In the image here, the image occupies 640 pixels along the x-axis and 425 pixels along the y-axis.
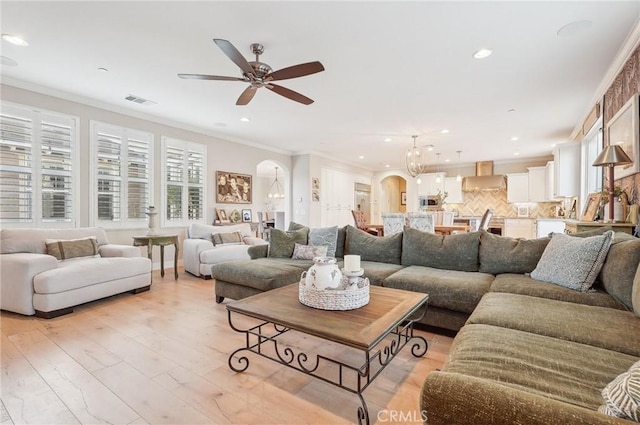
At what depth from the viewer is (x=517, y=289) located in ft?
7.28

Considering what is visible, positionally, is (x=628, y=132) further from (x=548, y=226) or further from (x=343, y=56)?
(x=548, y=226)

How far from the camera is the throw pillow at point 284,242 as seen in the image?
3.66 meters

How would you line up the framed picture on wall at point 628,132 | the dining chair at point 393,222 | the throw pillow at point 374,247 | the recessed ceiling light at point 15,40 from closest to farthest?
the framed picture on wall at point 628,132, the recessed ceiling light at point 15,40, the throw pillow at point 374,247, the dining chair at point 393,222

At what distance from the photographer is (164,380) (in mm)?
1867

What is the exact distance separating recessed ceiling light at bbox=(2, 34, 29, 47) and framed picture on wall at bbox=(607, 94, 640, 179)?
554 centimetres

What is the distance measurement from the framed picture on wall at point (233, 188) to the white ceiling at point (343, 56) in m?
1.28

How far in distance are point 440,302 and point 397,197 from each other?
10.3m

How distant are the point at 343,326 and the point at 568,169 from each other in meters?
Result: 5.72

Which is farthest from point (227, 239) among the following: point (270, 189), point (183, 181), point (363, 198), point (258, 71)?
point (270, 189)

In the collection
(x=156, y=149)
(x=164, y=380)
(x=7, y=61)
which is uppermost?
(x=7, y=61)

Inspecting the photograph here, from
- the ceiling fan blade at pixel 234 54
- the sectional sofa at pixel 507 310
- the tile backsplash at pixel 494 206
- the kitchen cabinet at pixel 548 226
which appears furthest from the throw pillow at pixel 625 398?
the tile backsplash at pixel 494 206

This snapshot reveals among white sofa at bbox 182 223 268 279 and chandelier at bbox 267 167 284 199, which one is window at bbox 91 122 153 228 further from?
chandelier at bbox 267 167 284 199

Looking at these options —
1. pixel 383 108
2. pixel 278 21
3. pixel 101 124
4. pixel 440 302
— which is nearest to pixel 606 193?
pixel 440 302

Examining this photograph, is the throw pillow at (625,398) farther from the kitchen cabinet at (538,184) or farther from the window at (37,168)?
the kitchen cabinet at (538,184)
